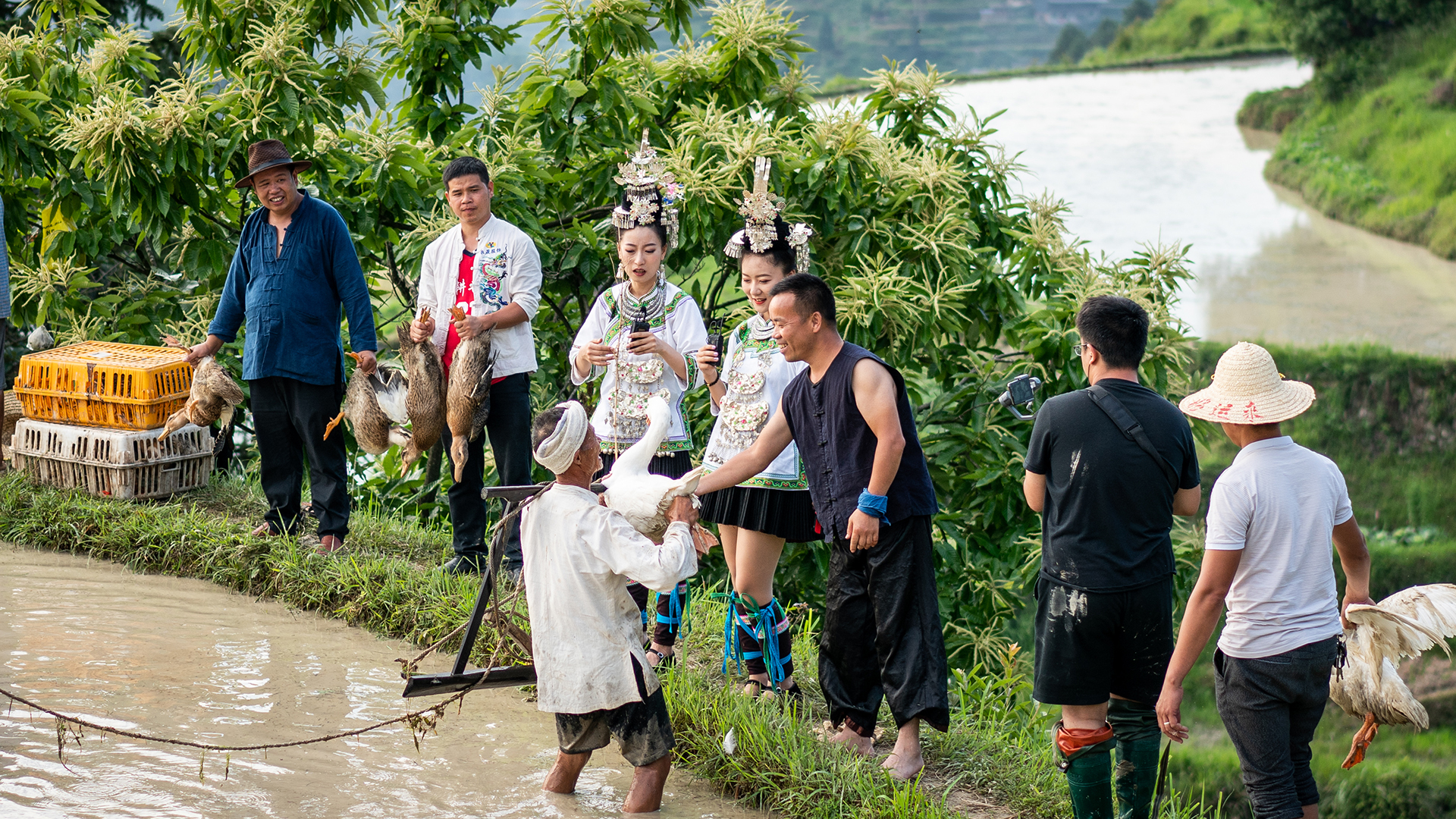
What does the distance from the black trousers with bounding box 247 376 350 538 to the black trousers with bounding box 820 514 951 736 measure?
2698 mm

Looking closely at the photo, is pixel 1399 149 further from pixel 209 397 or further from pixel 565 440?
pixel 565 440

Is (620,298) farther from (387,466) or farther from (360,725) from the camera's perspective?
(387,466)

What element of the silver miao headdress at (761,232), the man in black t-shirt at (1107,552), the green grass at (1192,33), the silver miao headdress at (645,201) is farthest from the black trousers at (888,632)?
the green grass at (1192,33)

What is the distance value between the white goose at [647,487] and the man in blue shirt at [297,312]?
88.5 inches

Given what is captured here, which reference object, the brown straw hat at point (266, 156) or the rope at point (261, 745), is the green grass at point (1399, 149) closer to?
the brown straw hat at point (266, 156)

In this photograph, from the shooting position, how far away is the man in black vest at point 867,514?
3.42 metres

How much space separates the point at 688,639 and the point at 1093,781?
5.28 feet

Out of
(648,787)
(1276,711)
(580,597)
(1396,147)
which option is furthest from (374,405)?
(1396,147)

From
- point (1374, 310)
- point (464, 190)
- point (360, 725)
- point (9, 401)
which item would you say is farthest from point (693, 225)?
point (1374, 310)

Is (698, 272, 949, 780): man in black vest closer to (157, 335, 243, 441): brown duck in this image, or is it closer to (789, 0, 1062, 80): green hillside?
(157, 335, 243, 441): brown duck

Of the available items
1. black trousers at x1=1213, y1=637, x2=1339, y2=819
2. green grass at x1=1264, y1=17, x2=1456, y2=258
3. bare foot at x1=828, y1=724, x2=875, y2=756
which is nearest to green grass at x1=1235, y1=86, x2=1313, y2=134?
green grass at x1=1264, y1=17, x2=1456, y2=258

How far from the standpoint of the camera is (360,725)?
12.8 feet

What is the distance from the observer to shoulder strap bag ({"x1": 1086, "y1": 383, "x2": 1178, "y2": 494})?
301 centimetres

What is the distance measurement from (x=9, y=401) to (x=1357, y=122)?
76.7ft
